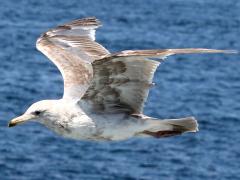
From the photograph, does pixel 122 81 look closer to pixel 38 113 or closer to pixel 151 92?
pixel 38 113

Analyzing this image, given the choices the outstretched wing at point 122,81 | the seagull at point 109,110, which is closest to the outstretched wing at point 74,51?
the seagull at point 109,110

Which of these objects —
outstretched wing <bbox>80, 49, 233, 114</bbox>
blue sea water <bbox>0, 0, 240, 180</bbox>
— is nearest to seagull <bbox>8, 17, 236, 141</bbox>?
outstretched wing <bbox>80, 49, 233, 114</bbox>

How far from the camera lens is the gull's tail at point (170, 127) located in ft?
A: 33.5

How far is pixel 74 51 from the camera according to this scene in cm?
1184

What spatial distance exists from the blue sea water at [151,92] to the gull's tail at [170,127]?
25355mm

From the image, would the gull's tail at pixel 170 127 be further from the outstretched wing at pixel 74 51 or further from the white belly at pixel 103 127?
the outstretched wing at pixel 74 51

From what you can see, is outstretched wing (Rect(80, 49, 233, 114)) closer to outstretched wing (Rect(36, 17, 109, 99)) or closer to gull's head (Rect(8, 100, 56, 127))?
gull's head (Rect(8, 100, 56, 127))

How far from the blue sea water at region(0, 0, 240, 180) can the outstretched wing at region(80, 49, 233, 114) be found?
25.5m

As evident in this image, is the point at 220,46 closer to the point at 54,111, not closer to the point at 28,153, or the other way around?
the point at 28,153

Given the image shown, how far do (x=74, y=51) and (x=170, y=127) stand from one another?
6.75ft

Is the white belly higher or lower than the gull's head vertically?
lower

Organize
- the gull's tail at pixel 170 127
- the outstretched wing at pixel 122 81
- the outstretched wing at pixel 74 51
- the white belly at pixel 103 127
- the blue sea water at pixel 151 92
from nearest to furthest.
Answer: the outstretched wing at pixel 122 81
the white belly at pixel 103 127
the gull's tail at pixel 170 127
the outstretched wing at pixel 74 51
the blue sea water at pixel 151 92

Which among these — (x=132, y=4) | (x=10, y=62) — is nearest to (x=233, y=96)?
(x=10, y=62)

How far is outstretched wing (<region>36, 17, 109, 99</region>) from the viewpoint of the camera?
1100 centimetres
